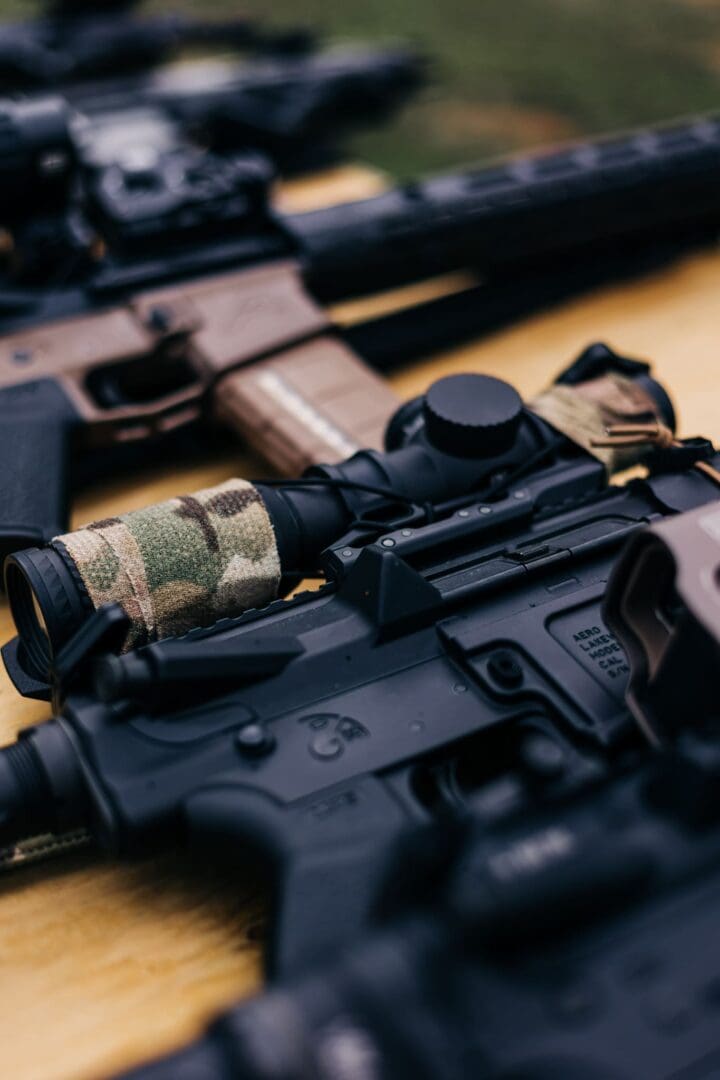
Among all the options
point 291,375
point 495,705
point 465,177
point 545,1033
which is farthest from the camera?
point 465,177

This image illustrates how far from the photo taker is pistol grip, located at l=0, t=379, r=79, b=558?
1432 mm

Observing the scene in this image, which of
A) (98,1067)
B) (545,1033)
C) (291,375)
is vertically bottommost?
(98,1067)

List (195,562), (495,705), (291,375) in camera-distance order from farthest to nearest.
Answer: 1. (291,375)
2. (195,562)
3. (495,705)

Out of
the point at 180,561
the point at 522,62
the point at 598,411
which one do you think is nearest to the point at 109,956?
the point at 180,561

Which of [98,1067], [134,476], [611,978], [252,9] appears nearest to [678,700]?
[611,978]

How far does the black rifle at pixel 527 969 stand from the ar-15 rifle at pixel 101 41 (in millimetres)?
2745

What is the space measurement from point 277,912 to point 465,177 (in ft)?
4.86

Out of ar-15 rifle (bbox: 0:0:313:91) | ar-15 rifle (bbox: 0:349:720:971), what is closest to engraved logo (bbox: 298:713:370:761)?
ar-15 rifle (bbox: 0:349:720:971)

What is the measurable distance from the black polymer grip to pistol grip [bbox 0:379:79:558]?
0.55 meters

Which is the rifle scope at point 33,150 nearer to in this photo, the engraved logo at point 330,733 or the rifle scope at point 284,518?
the rifle scope at point 284,518

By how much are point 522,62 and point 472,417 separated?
288 cm

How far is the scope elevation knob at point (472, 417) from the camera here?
4.21 ft

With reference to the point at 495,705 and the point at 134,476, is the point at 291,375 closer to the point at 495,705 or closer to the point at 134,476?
the point at 134,476

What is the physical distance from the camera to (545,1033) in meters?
0.69
